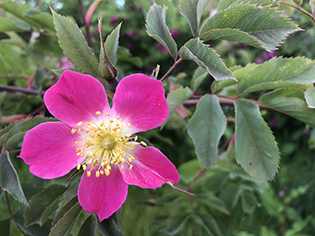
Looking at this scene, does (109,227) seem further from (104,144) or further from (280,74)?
(280,74)

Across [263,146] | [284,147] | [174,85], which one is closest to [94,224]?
[263,146]

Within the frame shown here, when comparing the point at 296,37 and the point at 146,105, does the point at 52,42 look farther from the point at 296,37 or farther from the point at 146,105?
the point at 296,37

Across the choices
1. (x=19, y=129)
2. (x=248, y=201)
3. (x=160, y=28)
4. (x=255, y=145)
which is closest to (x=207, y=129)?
(x=255, y=145)

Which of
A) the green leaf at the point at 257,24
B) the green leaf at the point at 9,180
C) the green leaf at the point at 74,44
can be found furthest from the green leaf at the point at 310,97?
the green leaf at the point at 9,180

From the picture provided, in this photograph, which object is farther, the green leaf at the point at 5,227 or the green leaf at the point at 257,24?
the green leaf at the point at 5,227

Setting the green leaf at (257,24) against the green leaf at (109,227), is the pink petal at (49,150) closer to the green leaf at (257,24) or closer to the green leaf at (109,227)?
the green leaf at (109,227)
